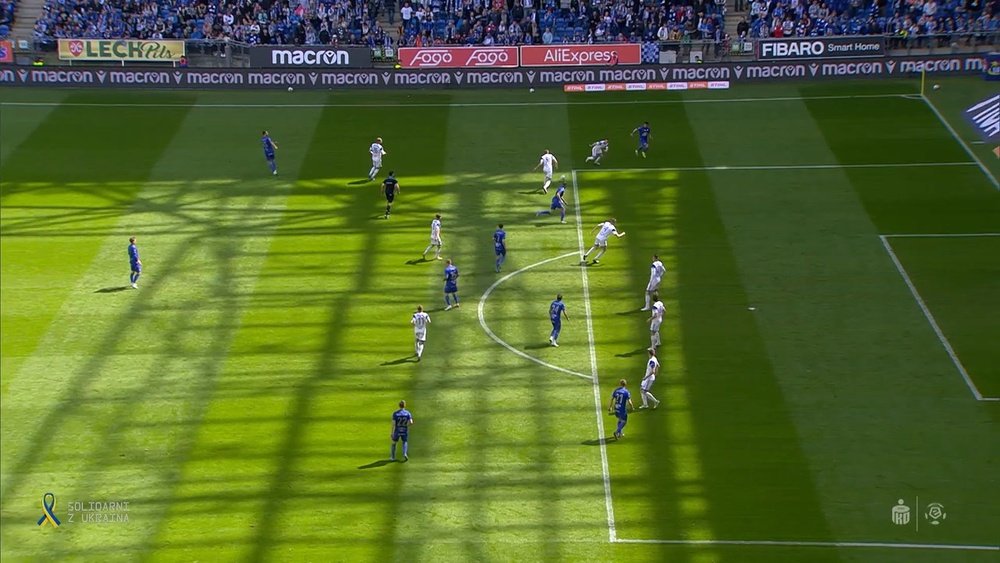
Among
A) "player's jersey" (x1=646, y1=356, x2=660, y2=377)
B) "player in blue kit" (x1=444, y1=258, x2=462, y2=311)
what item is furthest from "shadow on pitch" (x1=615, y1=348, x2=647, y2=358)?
"player in blue kit" (x1=444, y1=258, x2=462, y2=311)

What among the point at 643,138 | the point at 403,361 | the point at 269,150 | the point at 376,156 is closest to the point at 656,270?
the point at 403,361

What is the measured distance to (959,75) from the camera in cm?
6881

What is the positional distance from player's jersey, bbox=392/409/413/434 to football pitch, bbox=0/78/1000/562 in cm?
116

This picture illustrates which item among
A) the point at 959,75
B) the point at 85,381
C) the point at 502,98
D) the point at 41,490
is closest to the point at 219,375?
the point at 85,381

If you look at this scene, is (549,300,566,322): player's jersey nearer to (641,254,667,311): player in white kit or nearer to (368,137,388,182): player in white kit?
(641,254,667,311): player in white kit

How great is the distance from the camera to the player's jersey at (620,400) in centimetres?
3903

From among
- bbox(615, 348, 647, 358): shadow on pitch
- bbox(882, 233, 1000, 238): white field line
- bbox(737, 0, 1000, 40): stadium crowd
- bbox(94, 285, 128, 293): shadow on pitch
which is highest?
bbox(737, 0, 1000, 40): stadium crowd

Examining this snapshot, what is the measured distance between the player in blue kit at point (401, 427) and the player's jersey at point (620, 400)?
18.1 feet

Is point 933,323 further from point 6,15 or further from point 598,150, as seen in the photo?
point 6,15

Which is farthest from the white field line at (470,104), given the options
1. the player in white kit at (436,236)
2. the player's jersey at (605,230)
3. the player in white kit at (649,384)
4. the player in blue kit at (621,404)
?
the player in blue kit at (621,404)

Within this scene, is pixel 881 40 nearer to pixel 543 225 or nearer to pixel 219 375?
pixel 543 225

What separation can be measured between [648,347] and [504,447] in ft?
24.6

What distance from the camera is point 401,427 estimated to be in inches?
1508

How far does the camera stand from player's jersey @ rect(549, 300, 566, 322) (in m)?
44.5
